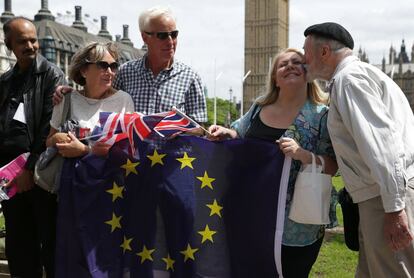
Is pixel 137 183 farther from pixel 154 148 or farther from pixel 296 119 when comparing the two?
pixel 296 119

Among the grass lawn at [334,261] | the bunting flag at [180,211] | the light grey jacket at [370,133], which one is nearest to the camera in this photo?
the light grey jacket at [370,133]

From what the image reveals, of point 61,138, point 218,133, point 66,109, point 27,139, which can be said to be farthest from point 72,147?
point 218,133

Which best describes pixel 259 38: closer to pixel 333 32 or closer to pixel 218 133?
pixel 218 133

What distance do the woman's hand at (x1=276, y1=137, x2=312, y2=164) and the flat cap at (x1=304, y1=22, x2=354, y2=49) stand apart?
590mm

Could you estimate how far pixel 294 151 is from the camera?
3117mm

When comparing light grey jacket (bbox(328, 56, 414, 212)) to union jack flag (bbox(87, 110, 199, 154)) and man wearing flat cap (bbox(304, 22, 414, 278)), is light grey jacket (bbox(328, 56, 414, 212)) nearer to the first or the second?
man wearing flat cap (bbox(304, 22, 414, 278))

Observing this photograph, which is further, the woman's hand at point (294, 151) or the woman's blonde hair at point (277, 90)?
the woman's blonde hair at point (277, 90)

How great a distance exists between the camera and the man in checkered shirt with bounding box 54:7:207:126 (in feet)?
11.7

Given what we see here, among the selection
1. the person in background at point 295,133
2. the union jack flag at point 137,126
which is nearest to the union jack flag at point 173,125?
the union jack flag at point 137,126

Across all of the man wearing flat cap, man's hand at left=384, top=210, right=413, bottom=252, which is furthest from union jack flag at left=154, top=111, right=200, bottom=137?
man's hand at left=384, top=210, right=413, bottom=252

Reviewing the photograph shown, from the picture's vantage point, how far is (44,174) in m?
3.60

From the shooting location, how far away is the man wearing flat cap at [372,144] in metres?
2.70

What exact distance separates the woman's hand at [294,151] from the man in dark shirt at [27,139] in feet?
5.41

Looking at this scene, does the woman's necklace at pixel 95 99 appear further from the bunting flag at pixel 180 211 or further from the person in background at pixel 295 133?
the person in background at pixel 295 133
